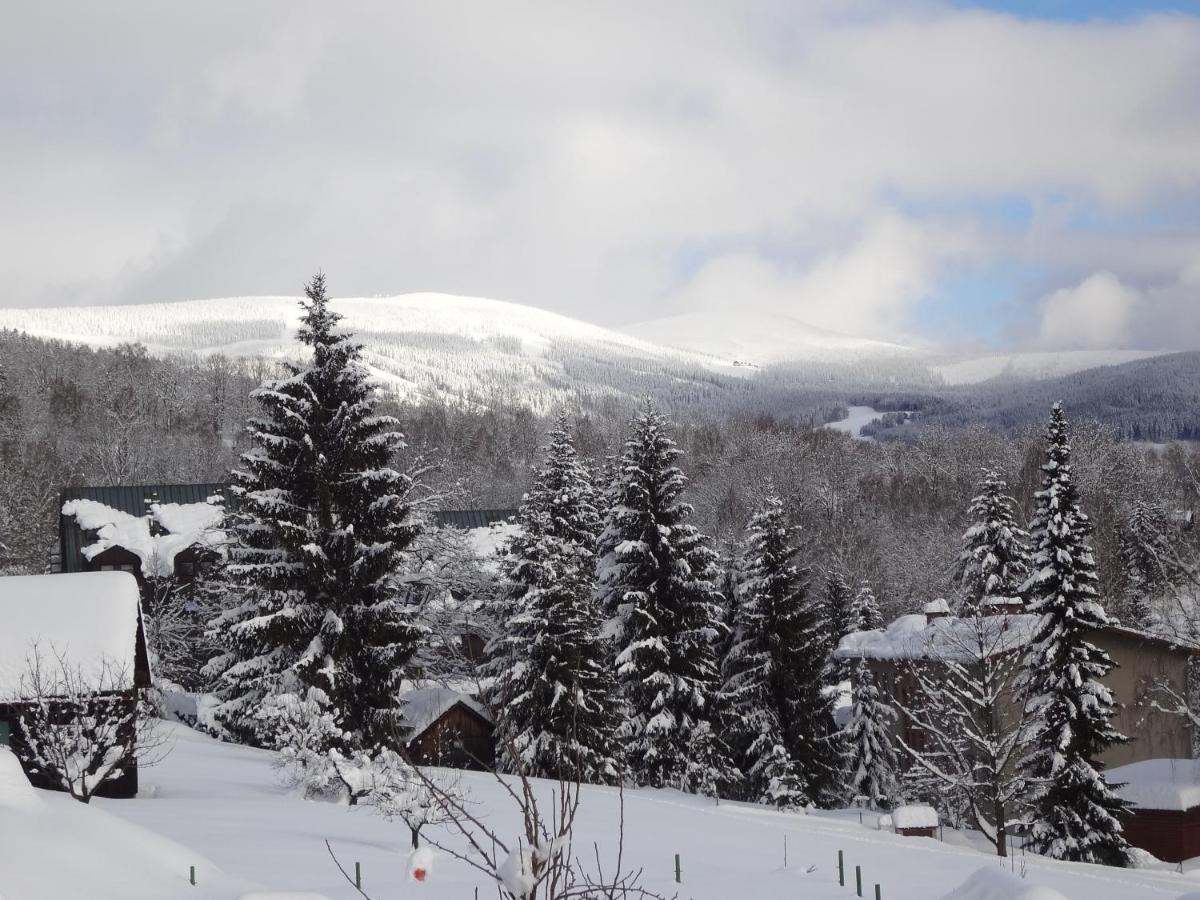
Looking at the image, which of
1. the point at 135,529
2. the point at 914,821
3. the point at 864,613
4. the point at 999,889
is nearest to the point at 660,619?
the point at 914,821

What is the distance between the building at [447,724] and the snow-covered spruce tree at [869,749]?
1409 cm

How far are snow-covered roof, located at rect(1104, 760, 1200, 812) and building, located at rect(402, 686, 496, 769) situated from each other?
21482 mm

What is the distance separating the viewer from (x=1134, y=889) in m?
23.4

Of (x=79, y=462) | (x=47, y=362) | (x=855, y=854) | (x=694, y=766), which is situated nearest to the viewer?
(x=855, y=854)

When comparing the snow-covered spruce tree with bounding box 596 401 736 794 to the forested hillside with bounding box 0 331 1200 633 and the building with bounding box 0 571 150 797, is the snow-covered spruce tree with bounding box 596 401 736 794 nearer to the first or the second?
the forested hillside with bounding box 0 331 1200 633

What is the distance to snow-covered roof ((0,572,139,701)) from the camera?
1015 inches

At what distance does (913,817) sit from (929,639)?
853 cm

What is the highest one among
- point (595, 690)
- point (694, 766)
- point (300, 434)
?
point (300, 434)

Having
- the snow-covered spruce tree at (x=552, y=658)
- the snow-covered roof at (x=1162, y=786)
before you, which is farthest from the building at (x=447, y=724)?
the snow-covered roof at (x=1162, y=786)

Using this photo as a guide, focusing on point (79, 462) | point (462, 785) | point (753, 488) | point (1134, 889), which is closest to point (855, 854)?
point (1134, 889)

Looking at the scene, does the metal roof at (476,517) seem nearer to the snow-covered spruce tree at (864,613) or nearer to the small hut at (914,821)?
the snow-covered spruce tree at (864,613)

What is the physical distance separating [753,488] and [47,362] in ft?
351

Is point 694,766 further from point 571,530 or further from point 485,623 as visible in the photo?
point 485,623

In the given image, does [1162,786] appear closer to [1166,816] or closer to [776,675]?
[1166,816]
